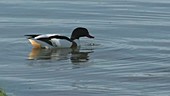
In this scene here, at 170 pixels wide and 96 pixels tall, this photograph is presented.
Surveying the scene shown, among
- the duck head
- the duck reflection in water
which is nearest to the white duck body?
the duck reflection in water

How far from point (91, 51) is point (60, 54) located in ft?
2.75

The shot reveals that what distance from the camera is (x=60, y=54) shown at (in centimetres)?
1808

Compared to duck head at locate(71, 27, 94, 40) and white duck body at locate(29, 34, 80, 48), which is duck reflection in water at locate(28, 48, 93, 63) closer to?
white duck body at locate(29, 34, 80, 48)

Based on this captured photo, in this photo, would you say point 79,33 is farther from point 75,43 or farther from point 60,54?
point 60,54

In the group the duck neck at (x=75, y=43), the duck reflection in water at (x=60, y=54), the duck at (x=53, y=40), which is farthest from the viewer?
the duck neck at (x=75, y=43)

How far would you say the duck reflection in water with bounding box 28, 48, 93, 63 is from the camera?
56.7 feet

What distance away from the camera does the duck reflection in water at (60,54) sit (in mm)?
17281

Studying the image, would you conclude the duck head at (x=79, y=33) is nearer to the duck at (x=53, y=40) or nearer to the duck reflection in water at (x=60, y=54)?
the duck at (x=53, y=40)

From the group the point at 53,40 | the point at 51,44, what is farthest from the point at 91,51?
the point at 51,44

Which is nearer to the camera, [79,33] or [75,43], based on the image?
[75,43]

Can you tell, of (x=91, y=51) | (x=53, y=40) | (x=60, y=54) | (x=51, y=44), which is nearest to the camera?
(x=60, y=54)

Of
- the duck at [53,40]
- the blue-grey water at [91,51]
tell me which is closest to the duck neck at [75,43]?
the duck at [53,40]

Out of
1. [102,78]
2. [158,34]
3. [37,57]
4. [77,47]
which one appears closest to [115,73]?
[102,78]

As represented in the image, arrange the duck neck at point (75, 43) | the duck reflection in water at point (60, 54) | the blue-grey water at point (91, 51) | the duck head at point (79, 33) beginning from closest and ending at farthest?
the blue-grey water at point (91, 51), the duck reflection in water at point (60, 54), the duck neck at point (75, 43), the duck head at point (79, 33)
